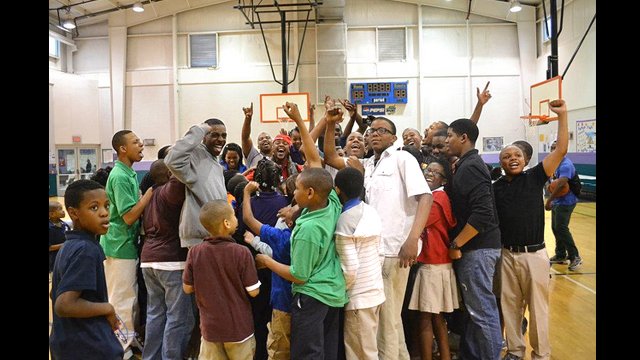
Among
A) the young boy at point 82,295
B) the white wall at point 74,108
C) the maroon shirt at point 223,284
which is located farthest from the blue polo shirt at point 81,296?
the white wall at point 74,108

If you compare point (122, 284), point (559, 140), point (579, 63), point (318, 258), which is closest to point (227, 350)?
point (318, 258)

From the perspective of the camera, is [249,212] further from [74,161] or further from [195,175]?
[74,161]

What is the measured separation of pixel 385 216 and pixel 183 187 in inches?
52.1

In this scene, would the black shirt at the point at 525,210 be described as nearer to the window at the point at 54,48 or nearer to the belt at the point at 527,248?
the belt at the point at 527,248

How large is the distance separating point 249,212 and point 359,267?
0.74 meters

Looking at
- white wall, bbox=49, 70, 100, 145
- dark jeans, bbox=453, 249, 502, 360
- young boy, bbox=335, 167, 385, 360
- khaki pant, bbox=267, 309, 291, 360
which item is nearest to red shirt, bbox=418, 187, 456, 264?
dark jeans, bbox=453, 249, 502, 360

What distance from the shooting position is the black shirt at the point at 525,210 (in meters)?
3.05

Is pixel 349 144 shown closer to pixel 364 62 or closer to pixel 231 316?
pixel 231 316

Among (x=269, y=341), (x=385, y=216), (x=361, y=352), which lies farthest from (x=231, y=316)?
(x=385, y=216)

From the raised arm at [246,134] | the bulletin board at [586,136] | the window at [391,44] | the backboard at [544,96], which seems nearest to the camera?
the raised arm at [246,134]

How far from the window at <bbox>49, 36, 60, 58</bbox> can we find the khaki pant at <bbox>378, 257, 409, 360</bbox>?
15.4 m

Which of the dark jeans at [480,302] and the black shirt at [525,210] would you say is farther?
the black shirt at [525,210]

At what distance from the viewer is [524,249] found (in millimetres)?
3051

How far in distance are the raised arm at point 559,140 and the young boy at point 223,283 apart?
2.09 meters
